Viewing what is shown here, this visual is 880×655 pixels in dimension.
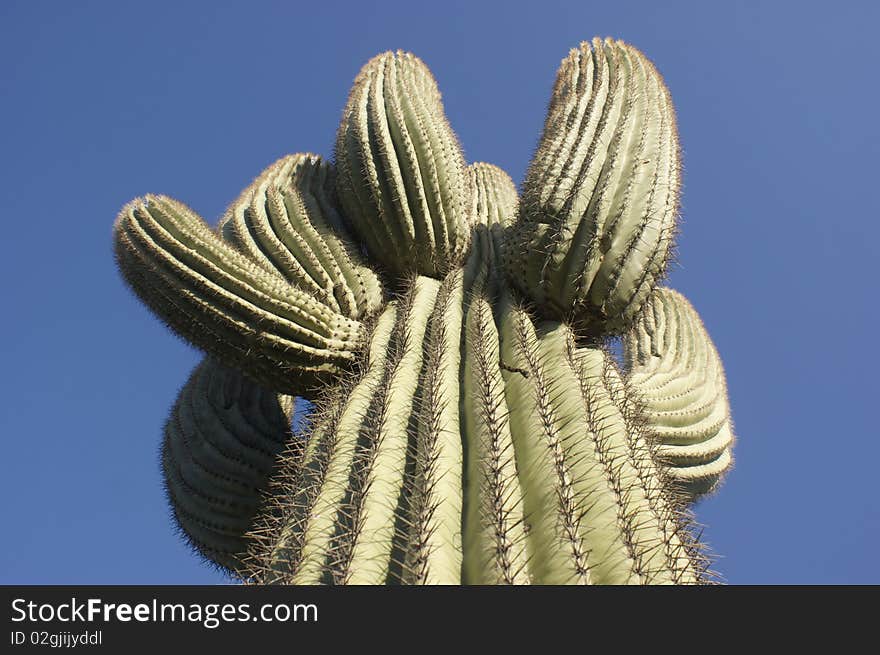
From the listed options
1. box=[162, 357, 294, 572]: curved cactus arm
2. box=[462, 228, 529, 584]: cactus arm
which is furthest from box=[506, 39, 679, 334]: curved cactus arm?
box=[162, 357, 294, 572]: curved cactus arm

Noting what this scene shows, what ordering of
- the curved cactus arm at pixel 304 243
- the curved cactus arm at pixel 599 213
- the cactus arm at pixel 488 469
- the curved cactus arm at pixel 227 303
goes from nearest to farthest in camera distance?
the cactus arm at pixel 488 469, the curved cactus arm at pixel 227 303, the curved cactus arm at pixel 599 213, the curved cactus arm at pixel 304 243

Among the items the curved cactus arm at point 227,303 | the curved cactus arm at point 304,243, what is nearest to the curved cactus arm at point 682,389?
the curved cactus arm at point 304,243

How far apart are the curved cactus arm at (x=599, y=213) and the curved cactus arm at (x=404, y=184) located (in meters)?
0.48

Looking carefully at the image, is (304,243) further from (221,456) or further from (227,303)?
(221,456)

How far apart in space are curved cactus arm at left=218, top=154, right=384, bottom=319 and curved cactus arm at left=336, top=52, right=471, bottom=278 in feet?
0.69

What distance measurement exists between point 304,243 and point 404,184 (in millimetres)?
674

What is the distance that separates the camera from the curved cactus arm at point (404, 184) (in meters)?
4.96

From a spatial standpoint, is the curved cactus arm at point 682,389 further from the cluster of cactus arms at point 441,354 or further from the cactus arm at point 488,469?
the cactus arm at point 488,469

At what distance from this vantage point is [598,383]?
12.9 ft

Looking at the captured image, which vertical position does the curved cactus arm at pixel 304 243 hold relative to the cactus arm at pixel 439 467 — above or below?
above

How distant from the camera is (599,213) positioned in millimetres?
4332

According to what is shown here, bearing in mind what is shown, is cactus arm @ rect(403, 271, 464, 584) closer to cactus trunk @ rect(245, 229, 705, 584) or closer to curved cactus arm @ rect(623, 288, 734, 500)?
cactus trunk @ rect(245, 229, 705, 584)

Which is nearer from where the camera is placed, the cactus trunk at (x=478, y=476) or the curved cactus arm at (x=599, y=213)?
the cactus trunk at (x=478, y=476)
